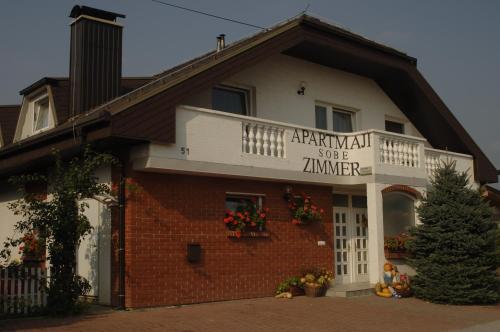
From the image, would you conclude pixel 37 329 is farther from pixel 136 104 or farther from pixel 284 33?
pixel 284 33

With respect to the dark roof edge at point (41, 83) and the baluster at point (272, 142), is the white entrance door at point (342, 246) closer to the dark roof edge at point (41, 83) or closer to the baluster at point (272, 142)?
the baluster at point (272, 142)

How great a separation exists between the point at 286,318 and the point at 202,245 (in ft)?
8.56

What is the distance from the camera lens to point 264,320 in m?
10.6

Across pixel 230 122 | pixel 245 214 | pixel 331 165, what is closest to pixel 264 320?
pixel 245 214

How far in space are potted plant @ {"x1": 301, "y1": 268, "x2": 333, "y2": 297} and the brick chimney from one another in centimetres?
631

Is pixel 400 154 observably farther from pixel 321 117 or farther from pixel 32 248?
pixel 32 248

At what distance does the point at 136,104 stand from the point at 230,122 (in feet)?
7.96

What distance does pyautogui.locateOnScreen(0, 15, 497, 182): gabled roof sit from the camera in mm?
11234

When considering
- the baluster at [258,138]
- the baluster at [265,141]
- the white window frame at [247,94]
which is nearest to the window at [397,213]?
the baluster at [265,141]

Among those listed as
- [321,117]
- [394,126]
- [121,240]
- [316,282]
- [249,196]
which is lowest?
[316,282]

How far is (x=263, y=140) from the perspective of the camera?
13609mm

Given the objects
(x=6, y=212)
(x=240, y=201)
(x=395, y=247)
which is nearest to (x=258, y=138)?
(x=240, y=201)

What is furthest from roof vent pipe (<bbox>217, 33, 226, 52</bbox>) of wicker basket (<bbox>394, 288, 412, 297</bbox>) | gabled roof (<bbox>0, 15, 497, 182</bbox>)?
wicker basket (<bbox>394, 288, 412, 297</bbox>)

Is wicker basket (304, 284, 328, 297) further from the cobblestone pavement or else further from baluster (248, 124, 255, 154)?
baluster (248, 124, 255, 154)
